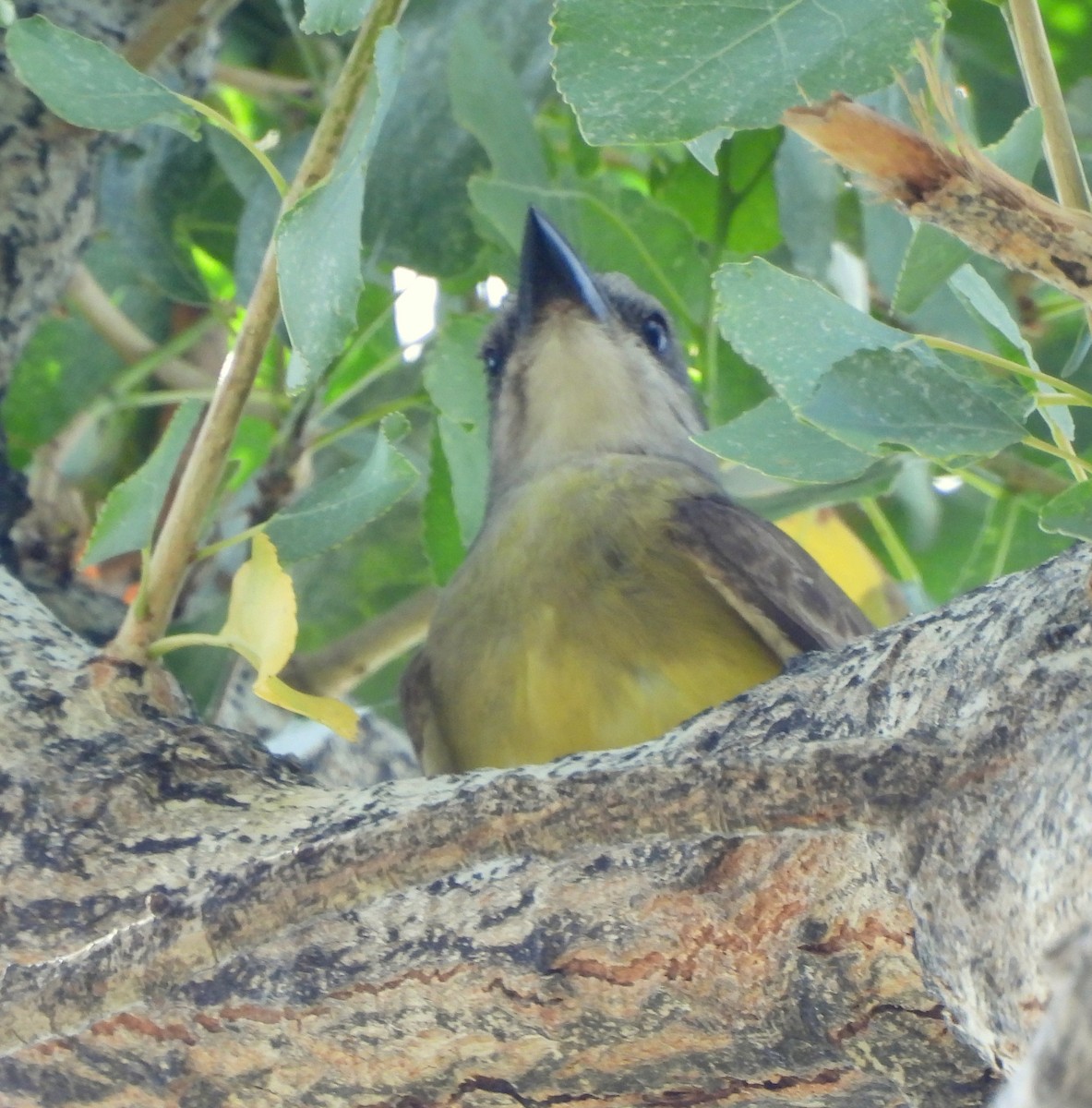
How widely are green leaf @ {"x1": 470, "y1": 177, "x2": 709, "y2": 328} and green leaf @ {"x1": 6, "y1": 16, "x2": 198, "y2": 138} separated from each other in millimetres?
1124

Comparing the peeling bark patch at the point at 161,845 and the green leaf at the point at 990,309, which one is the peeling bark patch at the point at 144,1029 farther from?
the green leaf at the point at 990,309

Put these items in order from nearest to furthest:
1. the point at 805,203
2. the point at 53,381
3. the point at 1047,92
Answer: the point at 1047,92 < the point at 805,203 < the point at 53,381

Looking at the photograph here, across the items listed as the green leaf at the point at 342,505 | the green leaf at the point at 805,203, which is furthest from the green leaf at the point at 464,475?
the green leaf at the point at 342,505

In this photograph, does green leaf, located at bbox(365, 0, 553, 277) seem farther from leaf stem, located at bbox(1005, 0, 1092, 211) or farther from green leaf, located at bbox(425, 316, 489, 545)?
leaf stem, located at bbox(1005, 0, 1092, 211)

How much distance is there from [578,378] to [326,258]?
1.82m

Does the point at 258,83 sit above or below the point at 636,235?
above

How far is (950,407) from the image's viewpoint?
1.33 metres

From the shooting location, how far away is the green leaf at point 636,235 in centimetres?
282

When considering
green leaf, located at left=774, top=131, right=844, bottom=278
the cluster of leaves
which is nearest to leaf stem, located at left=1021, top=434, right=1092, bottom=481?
the cluster of leaves

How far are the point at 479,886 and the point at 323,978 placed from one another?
173 millimetres

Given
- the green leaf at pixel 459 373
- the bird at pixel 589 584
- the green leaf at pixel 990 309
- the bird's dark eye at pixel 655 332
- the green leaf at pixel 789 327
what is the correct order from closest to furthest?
the green leaf at pixel 789 327 < the green leaf at pixel 990 309 < the bird at pixel 589 584 < the green leaf at pixel 459 373 < the bird's dark eye at pixel 655 332

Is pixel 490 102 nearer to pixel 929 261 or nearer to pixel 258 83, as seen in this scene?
pixel 258 83

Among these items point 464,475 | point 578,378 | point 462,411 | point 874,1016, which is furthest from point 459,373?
point 874,1016

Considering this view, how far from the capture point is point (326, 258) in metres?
1.46
